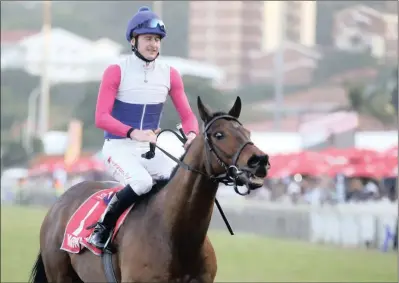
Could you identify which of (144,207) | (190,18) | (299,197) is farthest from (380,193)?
(144,207)

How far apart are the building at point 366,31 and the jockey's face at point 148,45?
70.8ft

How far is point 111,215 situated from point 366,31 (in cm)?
3219

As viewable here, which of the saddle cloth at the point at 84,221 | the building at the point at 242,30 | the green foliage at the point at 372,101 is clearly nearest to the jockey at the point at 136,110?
the saddle cloth at the point at 84,221

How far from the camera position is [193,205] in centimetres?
740

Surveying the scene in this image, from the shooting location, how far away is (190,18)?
3241 centimetres

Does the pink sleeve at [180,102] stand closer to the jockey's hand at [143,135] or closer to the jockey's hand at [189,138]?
the jockey's hand at [189,138]

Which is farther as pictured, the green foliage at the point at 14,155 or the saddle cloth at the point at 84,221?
the green foliage at the point at 14,155

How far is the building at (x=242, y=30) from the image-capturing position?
32.8 metres

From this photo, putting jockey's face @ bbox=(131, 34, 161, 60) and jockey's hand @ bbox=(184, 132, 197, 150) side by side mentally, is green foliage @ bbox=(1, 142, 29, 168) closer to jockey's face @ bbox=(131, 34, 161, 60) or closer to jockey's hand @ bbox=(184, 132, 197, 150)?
jockey's face @ bbox=(131, 34, 161, 60)

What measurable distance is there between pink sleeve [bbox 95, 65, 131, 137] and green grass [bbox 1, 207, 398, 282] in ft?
25.3

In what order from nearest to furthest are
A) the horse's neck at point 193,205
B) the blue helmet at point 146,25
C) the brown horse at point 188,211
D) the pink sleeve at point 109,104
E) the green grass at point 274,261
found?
the brown horse at point 188,211, the horse's neck at point 193,205, the pink sleeve at point 109,104, the blue helmet at point 146,25, the green grass at point 274,261

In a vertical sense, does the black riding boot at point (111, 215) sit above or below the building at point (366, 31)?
below

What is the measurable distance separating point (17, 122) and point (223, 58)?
801cm

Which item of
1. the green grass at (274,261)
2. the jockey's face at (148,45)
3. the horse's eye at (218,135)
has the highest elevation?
the jockey's face at (148,45)
